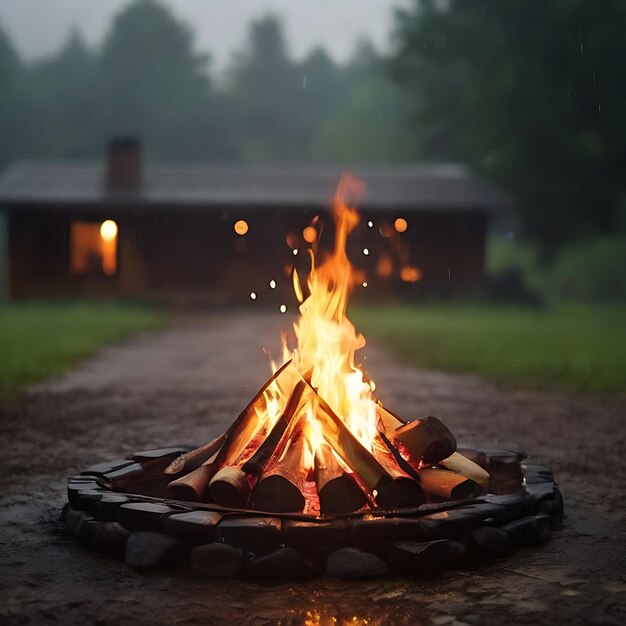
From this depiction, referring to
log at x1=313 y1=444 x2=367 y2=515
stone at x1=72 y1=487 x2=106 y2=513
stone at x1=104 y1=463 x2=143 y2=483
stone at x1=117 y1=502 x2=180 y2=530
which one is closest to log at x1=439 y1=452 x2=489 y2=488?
log at x1=313 y1=444 x2=367 y2=515

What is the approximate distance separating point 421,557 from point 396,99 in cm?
5831

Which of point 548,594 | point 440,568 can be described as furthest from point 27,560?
point 548,594

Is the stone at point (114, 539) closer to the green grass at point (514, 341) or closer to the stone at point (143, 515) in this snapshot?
the stone at point (143, 515)

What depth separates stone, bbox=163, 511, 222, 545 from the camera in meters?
3.93

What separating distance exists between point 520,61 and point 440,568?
24671 mm

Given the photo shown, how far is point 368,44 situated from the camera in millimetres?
84812

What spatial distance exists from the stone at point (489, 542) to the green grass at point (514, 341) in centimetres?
629

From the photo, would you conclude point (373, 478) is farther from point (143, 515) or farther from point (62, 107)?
point (62, 107)

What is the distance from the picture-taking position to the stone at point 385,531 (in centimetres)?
391

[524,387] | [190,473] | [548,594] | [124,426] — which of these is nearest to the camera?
[548,594]

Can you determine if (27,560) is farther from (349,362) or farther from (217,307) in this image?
(217,307)

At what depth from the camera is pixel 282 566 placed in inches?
150

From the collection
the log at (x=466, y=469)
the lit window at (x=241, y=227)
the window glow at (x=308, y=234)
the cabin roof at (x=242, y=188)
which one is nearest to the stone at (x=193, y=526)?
the log at (x=466, y=469)

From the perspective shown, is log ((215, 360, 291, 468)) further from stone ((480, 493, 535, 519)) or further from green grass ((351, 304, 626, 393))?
green grass ((351, 304, 626, 393))
